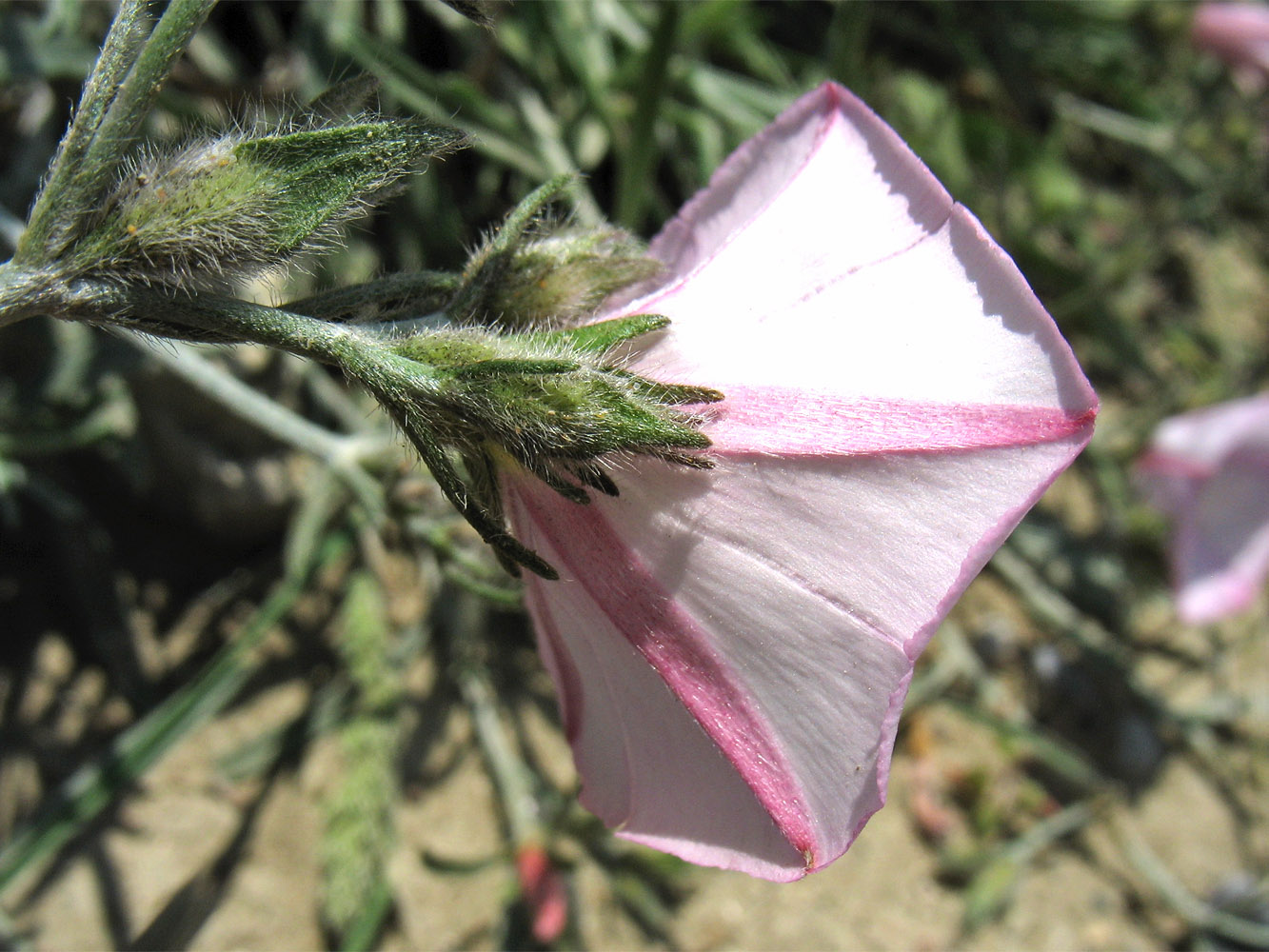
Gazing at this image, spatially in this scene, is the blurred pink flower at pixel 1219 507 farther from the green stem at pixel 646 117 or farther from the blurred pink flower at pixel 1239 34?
the green stem at pixel 646 117

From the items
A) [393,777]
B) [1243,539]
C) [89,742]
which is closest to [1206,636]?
[1243,539]

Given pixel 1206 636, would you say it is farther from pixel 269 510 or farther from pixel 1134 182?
pixel 269 510

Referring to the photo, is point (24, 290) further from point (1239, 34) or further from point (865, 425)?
point (1239, 34)

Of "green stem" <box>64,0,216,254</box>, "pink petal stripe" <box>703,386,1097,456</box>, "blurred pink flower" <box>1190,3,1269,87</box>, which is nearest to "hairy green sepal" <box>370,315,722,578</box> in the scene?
"pink petal stripe" <box>703,386,1097,456</box>

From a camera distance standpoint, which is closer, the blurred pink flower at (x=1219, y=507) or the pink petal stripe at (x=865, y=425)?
the pink petal stripe at (x=865, y=425)

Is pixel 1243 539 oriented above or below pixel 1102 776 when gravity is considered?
above

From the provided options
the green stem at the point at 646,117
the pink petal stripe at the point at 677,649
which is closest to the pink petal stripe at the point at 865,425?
the pink petal stripe at the point at 677,649

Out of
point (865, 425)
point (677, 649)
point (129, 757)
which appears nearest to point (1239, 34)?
point (865, 425)
